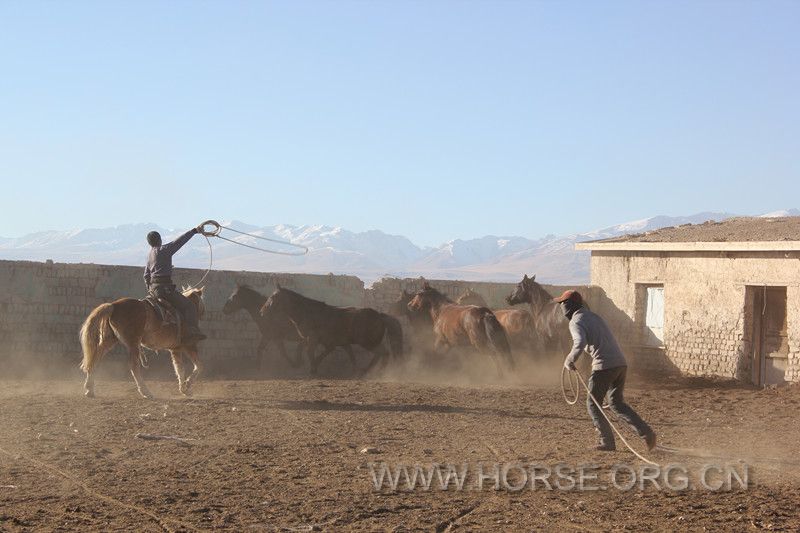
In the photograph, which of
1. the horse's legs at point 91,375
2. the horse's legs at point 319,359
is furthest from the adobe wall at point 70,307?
the horse's legs at point 91,375

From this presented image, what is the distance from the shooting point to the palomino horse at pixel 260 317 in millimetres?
19094

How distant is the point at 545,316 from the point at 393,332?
3.44 m

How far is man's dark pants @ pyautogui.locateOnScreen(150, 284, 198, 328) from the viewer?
14.5 meters

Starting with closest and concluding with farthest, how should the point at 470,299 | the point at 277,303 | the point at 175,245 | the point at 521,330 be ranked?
the point at 175,245
the point at 277,303
the point at 521,330
the point at 470,299

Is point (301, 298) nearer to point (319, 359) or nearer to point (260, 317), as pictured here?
point (260, 317)

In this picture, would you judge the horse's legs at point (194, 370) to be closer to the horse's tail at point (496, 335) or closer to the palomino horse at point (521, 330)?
the horse's tail at point (496, 335)

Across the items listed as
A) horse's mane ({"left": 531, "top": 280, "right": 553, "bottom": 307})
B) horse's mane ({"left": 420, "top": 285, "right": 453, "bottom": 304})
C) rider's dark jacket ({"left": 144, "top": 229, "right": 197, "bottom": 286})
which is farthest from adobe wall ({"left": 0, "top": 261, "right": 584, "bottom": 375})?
horse's mane ({"left": 531, "top": 280, "right": 553, "bottom": 307})

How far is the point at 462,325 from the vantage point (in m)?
19.5

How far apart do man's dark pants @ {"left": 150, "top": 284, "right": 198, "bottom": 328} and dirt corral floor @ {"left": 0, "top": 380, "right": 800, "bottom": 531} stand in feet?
4.01

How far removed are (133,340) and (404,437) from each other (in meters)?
4.86

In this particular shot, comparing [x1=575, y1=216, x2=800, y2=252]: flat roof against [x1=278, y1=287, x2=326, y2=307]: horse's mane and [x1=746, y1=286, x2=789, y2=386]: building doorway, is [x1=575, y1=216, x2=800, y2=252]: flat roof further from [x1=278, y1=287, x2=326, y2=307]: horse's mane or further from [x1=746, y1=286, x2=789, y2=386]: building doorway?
[x1=278, y1=287, x2=326, y2=307]: horse's mane

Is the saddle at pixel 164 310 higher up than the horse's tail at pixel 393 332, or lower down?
higher up

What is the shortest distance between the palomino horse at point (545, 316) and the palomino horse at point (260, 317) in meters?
5.15

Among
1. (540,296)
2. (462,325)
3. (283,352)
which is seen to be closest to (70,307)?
(283,352)
